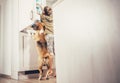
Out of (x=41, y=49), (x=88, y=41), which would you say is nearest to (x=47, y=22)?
Answer: (x=41, y=49)

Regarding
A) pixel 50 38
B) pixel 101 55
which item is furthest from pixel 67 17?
pixel 50 38

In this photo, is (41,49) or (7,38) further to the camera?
(7,38)

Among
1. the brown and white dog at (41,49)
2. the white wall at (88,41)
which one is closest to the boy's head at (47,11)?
the brown and white dog at (41,49)

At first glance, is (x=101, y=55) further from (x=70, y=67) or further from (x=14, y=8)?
(x=14, y=8)

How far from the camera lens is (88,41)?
79 cm

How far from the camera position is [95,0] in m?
0.74

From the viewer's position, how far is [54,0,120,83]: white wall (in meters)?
0.64

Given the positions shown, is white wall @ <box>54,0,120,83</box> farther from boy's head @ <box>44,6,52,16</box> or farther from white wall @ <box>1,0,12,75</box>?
white wall @ <box>1,0,12,75</box>

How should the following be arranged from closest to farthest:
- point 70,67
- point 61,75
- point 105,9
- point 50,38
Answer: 1. point 105,9
2. point 70,67
3. point 61,75
4. point 50,38

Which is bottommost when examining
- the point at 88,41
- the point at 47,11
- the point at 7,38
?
the point at 88,41

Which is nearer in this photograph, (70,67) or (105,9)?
(105,9)

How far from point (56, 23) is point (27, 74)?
191 centimetres

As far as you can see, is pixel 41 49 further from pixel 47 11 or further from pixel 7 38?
pixel 7 38

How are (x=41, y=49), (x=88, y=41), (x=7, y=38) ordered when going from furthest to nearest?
(x=7, y=38), (x=41, y=49), (x=88, y=41)
